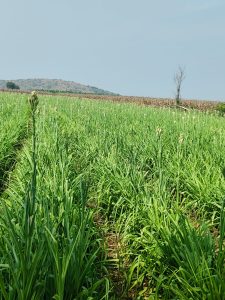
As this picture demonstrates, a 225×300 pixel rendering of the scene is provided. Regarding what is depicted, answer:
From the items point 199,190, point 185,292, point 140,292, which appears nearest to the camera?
point 185,292

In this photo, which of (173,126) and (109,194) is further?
(173,126)

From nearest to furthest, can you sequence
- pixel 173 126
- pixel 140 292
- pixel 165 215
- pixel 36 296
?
pixel 36 296, pixel 140 292, pixel 165 215, pixel 173 126

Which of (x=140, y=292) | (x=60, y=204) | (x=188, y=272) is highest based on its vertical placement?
(x=60, y=204)

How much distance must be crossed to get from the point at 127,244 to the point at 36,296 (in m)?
1.58

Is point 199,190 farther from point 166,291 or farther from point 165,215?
point 166,291

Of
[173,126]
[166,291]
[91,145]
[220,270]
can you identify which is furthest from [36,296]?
[173,126]

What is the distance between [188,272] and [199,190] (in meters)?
2.00

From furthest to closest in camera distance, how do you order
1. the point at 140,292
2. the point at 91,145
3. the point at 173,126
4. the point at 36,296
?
the point at 173,126 < the point at 91,145 < the point at 140,292 < the point at 36,296

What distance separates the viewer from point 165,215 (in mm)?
3641

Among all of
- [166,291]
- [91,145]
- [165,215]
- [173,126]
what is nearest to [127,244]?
[165,215]

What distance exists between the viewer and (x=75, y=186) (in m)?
3.89

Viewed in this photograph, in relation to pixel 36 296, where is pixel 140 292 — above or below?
below

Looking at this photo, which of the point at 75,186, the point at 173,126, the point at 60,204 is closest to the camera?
the point at 60,204

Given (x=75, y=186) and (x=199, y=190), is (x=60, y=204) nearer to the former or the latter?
(x=75, y=186)
